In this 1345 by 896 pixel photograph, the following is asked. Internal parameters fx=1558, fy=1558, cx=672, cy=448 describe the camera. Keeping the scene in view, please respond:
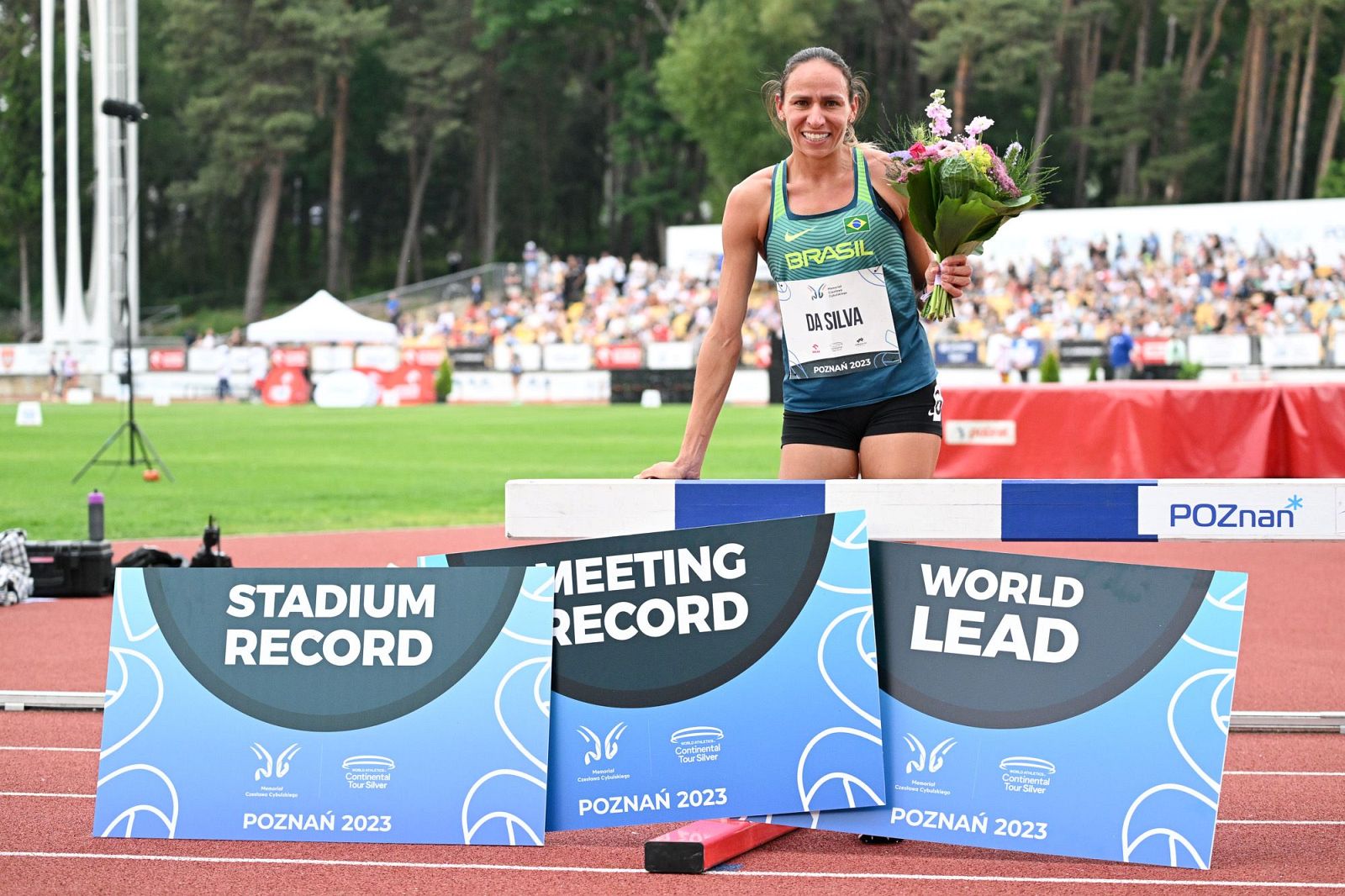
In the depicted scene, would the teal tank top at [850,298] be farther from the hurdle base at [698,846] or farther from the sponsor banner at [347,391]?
the sponsor banner at [347,391]

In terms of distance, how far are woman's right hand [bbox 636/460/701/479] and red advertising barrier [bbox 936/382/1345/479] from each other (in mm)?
11553

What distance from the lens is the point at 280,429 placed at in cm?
2945

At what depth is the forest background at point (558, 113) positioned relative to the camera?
54875mm

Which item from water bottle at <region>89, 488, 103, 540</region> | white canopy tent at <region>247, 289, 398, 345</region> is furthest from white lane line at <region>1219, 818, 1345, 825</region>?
white canopy tent at <region>247, 289, 398, 345</region>

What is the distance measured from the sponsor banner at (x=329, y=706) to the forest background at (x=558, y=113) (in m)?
49.5

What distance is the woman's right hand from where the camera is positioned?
168 inches

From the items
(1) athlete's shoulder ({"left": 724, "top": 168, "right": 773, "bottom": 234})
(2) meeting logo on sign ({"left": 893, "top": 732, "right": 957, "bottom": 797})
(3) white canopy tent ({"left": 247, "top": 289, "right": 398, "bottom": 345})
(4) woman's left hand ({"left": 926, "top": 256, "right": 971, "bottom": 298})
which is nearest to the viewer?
(2) meeting logo on sign ({"left": 893, "top": 732, "right": 957, "bottom": 797})

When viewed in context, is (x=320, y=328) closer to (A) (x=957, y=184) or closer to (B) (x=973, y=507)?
(A) (x=957, y=184)

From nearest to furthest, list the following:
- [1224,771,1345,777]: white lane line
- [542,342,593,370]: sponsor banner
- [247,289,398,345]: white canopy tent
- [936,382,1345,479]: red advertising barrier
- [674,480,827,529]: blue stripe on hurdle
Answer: [674,480,827,529]: blue stripe on hurdle, [1224,771,1345,777]: white lane line, [936,382,1345,479]: red advertising barrier, [247,289,398,345]: white canopy tent, [542,342,593,370]: sponsor banner

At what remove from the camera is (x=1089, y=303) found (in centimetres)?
3775

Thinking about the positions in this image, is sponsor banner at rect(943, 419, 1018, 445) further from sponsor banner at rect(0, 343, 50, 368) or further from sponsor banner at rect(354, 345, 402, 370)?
sponsor banner at rect(0, 343, 50, 368)

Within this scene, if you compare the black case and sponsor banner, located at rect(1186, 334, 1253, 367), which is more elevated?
sponsor banner, located at rect(1186, 334, 1253, 367)

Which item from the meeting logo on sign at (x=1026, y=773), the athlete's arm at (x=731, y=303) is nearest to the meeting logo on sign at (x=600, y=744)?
the athlete's arm at (x=731, y=303)

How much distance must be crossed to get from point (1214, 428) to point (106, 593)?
1054 cm
